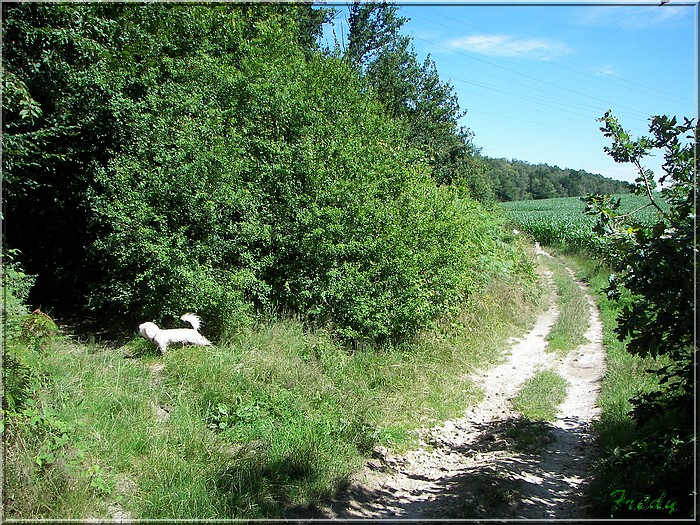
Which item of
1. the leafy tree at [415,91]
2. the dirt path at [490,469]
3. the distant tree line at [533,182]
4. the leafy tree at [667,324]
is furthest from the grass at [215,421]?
the distant tree line at [533,182]

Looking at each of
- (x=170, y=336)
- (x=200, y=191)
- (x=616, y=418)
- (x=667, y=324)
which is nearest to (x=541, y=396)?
(x=616, y=418)

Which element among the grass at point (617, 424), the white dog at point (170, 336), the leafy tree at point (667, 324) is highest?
the leafy tree at point (667, 324)

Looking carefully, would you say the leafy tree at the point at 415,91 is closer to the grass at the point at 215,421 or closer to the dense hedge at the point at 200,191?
the dense hedge at the point at 200,191

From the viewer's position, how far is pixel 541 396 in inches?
345

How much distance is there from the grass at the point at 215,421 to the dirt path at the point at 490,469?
1.03 feet

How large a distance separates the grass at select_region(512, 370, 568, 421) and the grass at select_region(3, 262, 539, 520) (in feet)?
2.58

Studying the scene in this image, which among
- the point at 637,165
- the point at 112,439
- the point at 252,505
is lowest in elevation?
the point at 252,505

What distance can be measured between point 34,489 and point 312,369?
3.96 m

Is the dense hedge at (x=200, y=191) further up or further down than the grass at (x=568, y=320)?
further up

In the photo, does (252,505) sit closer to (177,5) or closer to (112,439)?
(112,439)

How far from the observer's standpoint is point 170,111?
9.81m

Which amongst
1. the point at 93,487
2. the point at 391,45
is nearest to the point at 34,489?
the point at 93,487

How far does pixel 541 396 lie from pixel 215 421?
5.29 metres

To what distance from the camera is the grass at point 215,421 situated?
15.3 feet
